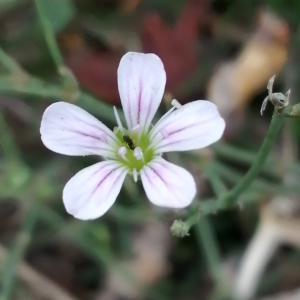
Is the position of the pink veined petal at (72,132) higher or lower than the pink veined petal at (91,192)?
higher

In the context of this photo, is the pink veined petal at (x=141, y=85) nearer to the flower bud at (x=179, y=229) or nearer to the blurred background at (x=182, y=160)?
the flower bud at (x=179, y=229)

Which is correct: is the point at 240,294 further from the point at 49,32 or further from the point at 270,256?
the point at 49,32

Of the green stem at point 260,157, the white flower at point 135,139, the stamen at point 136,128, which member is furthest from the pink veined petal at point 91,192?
the green stem at point 260,157

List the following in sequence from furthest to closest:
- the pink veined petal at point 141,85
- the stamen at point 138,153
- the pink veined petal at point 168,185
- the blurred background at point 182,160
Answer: the blurred background at point 182,160 < the stamen at point 138,153 < the pink veined petal at point 141,85 < the pink veined petal at point 168,185

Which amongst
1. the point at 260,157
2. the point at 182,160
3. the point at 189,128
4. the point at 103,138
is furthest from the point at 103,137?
Result: the point at 182,160

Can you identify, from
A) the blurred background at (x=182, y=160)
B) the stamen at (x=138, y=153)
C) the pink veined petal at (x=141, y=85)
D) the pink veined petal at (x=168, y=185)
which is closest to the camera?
the pink veined petal at (x=168, y=185)

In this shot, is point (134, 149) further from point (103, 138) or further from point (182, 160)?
point (182, 160)

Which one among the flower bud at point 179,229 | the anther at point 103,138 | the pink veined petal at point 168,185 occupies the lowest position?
the flower bud at point 179,229

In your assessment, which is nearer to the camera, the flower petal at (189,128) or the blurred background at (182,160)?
the flower petal at (189,128)
